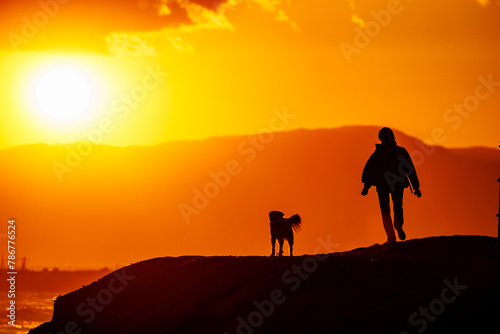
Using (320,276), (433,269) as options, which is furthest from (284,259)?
(433,269)

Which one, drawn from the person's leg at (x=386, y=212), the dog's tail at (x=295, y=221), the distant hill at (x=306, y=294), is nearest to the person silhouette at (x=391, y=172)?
the person's leg at (x=386, y=212)

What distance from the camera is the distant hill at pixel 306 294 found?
2033 cm

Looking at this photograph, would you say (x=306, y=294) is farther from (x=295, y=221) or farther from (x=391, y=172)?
(x=295, y=221)

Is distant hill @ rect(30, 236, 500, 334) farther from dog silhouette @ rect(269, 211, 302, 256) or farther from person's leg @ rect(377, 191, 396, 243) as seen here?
dog silhouette @ rect(269, 211, 302, 256)

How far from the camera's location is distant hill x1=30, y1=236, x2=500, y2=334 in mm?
20328

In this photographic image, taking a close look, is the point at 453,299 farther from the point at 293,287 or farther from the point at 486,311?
the point at 293,287

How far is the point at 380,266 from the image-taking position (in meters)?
23.9

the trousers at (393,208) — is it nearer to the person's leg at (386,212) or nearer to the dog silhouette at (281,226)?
the person's leg at (386,212)

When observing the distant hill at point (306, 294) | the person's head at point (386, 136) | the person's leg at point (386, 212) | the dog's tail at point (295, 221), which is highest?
the person's head at point (386, 136)

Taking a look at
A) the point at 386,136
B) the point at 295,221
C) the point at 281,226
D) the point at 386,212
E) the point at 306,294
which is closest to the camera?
the point at 306,294

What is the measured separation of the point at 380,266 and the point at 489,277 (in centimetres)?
343

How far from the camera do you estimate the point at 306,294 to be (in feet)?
77.1

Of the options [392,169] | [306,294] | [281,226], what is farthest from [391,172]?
[306,294]

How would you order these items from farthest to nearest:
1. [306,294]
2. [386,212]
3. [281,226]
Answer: [281,226] < [386,212] < [306,294]
